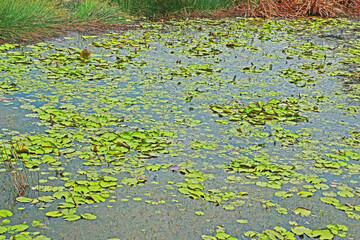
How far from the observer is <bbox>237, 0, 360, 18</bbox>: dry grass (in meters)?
10.0

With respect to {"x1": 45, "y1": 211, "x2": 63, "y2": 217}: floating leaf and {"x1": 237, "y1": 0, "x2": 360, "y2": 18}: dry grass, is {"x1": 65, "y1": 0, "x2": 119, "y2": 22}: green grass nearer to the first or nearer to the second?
{"x1": 237, "y1": 0, "x2": 360, "y2": 18}: dry grass

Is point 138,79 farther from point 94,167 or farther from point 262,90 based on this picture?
point 94,167

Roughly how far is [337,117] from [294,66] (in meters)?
1.89

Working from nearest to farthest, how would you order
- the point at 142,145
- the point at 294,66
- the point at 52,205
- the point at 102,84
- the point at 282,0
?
the point at 52,205 → the point at 142,145 → the point at 102,84 → the point at 294,66 → the point at 282,0

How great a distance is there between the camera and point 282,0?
1059 centimetres

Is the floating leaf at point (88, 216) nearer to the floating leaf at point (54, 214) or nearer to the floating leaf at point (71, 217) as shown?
the floating leaf at point (71, 217)

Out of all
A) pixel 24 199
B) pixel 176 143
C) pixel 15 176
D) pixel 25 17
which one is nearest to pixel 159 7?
pixel 25 17

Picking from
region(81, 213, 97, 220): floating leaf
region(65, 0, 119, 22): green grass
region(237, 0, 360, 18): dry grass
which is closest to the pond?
region(81, 213, 97, 220): floating leaf

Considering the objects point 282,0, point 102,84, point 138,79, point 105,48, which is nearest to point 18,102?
point 102,84

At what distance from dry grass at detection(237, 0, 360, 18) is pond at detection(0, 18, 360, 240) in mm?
3306

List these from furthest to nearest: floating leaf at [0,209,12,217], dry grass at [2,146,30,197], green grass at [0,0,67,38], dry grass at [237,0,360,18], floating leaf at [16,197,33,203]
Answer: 1. dry grass at [237,0,360,18]
2. green grass at [0,0,67,38]
3. dry grass at [2,146,30,197]
4. floating leaf at [16,197,33,203]
5. floating leaf at [0,209,12,217]

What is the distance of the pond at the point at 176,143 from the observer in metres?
2.84

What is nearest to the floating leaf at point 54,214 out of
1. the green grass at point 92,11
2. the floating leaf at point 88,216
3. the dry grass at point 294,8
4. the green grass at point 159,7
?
the floating leaf at point 88,216

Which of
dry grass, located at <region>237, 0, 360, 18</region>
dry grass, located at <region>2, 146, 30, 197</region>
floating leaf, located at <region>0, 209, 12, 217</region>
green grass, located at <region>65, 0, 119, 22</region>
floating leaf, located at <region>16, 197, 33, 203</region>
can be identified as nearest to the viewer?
floating leaf, located at <region>0, 209, 12, 217</region>
